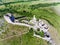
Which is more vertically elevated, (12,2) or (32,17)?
(12,2)

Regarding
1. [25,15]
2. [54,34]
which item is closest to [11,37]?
[25,15]

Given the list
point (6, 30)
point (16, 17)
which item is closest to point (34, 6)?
point (16, 17)

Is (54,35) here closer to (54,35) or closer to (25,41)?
(54,35)

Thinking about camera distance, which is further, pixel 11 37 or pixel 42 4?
pixel 42 4

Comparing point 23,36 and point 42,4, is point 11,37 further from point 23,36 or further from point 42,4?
point 42,4

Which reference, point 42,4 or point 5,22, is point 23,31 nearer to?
point 5,22

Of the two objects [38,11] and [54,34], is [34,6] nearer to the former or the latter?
[38,11]

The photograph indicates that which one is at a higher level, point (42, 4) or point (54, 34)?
point (42, 4)

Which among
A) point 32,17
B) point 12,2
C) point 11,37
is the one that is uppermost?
point 12,2

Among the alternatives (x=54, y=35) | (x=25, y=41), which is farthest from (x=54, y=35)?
(x=25, y=41)
